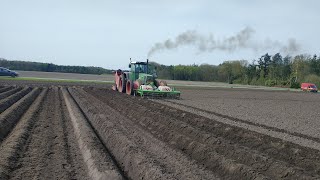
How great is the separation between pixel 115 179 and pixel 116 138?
3811 mm

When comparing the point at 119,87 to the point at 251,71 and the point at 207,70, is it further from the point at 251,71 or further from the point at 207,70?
the point at 207,70

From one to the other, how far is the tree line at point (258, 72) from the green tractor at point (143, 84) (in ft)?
164

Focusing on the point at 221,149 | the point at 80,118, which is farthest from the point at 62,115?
the point at 221,149

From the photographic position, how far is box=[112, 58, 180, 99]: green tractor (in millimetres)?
23766

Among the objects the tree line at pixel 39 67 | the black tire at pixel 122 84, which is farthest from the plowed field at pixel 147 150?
the tree line at pixel 39 67

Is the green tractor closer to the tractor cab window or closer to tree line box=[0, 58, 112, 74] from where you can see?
the tractor cab window

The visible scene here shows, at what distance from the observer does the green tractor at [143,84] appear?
2377 cm

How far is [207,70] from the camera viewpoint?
98.1m

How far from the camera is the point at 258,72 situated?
88.2 meters

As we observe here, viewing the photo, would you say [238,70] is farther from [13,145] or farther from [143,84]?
[13,145]

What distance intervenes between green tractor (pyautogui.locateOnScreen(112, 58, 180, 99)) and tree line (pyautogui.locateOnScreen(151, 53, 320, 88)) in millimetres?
49909

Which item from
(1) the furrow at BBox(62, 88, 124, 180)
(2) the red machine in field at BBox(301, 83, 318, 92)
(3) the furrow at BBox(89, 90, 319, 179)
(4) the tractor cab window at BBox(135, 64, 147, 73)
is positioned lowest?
(2) the red machine in field at BBox(301, 83, 318, 92)

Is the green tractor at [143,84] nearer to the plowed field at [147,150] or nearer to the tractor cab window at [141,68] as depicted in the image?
the tractor cab window at [141,68]

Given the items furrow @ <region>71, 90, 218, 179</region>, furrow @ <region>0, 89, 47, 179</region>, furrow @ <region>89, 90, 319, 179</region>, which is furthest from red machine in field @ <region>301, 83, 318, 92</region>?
furrow @ <region>0, 89, 47, 179</region>
